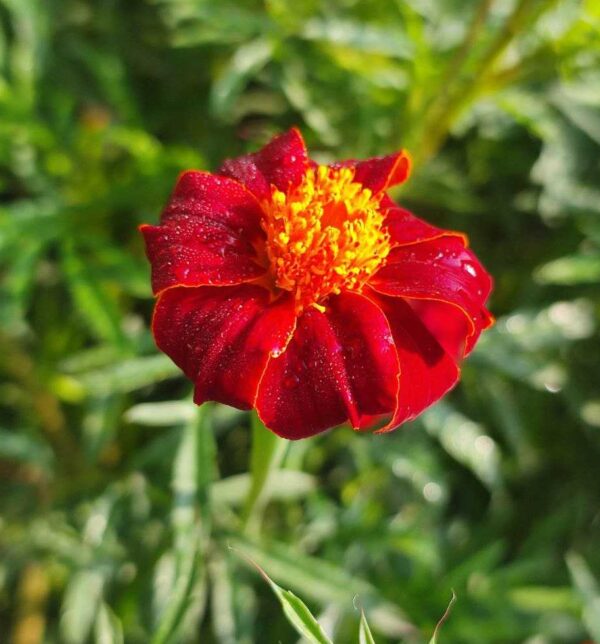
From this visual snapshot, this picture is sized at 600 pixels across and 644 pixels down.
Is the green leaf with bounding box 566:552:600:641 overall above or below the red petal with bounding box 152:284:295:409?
below

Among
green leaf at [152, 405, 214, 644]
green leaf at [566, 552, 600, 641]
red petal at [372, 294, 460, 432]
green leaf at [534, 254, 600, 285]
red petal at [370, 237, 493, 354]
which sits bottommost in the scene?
green leaf at [566, 552, 600, 641]

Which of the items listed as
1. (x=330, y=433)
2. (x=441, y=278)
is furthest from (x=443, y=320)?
(x=330, y=433)

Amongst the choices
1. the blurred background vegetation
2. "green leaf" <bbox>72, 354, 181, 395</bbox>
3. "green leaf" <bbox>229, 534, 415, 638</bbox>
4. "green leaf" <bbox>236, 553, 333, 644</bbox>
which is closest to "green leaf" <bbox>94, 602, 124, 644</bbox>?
the blurred background vegetation

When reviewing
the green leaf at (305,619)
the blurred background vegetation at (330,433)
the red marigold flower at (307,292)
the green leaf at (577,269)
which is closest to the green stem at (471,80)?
the blurred background vegetation at (330,433)

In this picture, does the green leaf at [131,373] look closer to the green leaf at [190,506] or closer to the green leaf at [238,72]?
the green leaf at [190,506]

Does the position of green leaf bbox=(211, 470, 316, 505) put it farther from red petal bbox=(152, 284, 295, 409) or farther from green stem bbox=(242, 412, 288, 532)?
red petal bbox=(152, 284, 295, 409)

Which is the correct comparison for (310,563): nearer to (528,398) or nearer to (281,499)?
(281,499)

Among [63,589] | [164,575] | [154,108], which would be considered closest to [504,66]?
[154,108]

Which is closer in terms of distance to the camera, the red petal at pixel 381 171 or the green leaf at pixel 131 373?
the red petal at pixel 381 171

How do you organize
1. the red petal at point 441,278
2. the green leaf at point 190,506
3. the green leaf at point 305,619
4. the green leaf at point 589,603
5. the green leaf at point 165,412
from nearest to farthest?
the green leaf at point 305,619, the red petal at point 441,278, the green leaf at point 190,506, the green leaf at point 165,412, the green leaf at point 589,603
